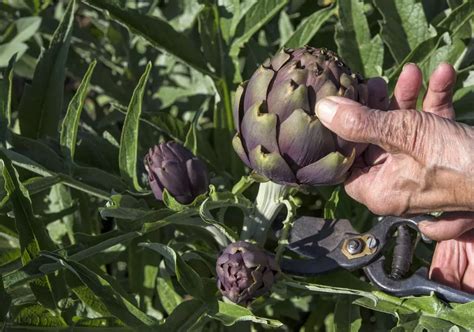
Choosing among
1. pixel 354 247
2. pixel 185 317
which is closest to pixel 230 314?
pixel 185 317

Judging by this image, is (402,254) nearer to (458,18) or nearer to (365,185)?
(365,185)

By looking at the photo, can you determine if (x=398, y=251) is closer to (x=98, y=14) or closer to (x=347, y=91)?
(x=347, y=91)

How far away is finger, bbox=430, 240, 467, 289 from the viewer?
3.53ft

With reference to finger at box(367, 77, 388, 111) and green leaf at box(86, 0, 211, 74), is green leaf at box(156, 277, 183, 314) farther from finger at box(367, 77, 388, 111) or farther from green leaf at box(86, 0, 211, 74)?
finger at box(367, 77, 388, 111)

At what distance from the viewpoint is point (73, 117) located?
1.07 meters

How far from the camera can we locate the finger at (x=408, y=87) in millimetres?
1036

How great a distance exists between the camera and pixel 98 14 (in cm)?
164

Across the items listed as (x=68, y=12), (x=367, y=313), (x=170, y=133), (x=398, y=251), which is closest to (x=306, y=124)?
(x=398, y=251)

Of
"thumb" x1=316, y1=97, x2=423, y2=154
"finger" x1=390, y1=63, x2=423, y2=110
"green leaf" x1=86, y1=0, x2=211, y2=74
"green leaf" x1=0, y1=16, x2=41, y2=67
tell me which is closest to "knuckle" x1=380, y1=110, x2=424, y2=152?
"thumb" x1=316, y1=97, x2=423, y2=154

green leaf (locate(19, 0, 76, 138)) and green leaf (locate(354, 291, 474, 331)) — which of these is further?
green leaf (locate(19, 0, 76, 138))

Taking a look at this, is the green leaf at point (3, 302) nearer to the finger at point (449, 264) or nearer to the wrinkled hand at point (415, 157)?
the wrinkled hand at point (415, 157)

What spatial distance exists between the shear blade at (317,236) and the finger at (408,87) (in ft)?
0.61

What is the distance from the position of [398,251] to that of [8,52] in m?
0.81

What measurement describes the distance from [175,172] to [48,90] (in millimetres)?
335
